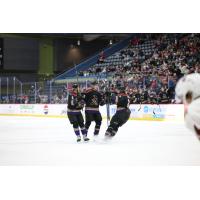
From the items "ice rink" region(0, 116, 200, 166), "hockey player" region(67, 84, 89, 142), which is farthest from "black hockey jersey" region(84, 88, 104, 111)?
"ice rink" region(0, 116, 200, 166)

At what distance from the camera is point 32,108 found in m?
8.72

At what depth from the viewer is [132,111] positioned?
7.62 m

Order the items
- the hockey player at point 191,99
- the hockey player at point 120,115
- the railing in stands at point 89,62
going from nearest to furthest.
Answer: the hockey player at point 191,99, the hockey player at point 120,115, the railing in stands at point 89,62

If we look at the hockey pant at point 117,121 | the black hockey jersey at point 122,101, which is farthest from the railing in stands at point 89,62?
the hockey pant at point 117,121

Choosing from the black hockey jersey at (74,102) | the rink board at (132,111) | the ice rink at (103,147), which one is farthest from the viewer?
the rink board at (132,111)

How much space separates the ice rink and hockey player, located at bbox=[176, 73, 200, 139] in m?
3.52

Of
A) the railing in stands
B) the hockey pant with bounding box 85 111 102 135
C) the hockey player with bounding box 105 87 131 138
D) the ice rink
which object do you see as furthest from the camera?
the railing in stands

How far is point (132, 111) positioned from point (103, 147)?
1524 millimetres

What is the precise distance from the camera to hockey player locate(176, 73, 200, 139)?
1.79 meters

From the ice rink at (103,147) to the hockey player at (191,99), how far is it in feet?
11.6

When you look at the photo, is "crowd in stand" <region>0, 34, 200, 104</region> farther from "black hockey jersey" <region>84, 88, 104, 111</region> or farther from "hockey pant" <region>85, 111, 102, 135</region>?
"hockey pant" <region>85, 111, 102, 135</region>

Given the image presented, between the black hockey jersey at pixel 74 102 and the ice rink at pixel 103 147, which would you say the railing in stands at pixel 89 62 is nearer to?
the black hockey jersey at pixel 74 102

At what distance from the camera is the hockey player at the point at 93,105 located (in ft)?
22.4

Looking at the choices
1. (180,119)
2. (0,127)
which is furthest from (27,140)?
(180,119)
